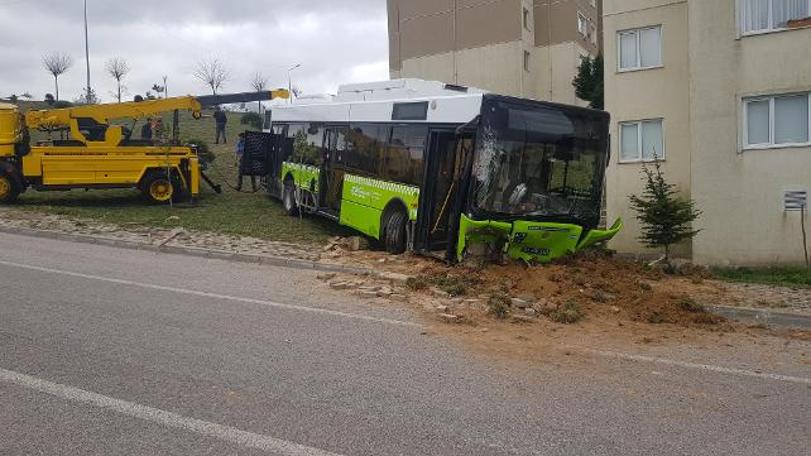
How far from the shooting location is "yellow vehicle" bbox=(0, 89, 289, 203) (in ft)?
62.1

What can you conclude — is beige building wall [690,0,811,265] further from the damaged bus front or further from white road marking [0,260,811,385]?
white road marking [0,260,811,385]

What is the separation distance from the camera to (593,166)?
11773 millimetres

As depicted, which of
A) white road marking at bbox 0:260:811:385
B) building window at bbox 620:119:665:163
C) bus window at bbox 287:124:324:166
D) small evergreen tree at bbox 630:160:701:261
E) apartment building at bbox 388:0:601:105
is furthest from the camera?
apartment building at bbox 388:0:601:105

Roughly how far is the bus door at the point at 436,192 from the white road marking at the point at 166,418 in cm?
731

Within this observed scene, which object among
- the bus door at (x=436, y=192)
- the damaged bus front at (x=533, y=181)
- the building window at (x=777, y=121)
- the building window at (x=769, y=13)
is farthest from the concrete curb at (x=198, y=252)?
the building window at (x=769, y=13)

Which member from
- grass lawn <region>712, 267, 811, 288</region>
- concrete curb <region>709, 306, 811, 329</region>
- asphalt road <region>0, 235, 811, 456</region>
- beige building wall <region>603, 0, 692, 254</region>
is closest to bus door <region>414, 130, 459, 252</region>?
asphalt road <region>0, 235, 811, 456</region>

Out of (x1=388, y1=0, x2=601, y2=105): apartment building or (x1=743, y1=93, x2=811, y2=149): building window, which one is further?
(x1=388, y1=0, x2=601, y2=105): apartment building

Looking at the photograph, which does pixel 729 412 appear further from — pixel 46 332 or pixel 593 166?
pixel 593 166

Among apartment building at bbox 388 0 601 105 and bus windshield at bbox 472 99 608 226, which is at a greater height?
apartment building at bbox 388 0 601 105

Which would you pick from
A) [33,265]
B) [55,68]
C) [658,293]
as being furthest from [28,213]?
[55,68]

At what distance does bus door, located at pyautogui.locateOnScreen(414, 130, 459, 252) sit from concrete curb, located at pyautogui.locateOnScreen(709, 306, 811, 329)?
14.6 feet

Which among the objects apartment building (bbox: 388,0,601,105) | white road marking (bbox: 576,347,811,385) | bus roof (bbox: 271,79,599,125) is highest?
apartment building (bbox: 388,0,601,105)

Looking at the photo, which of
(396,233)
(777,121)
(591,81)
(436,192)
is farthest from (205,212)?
(591,81)

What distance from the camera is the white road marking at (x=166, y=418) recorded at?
4.38 m
